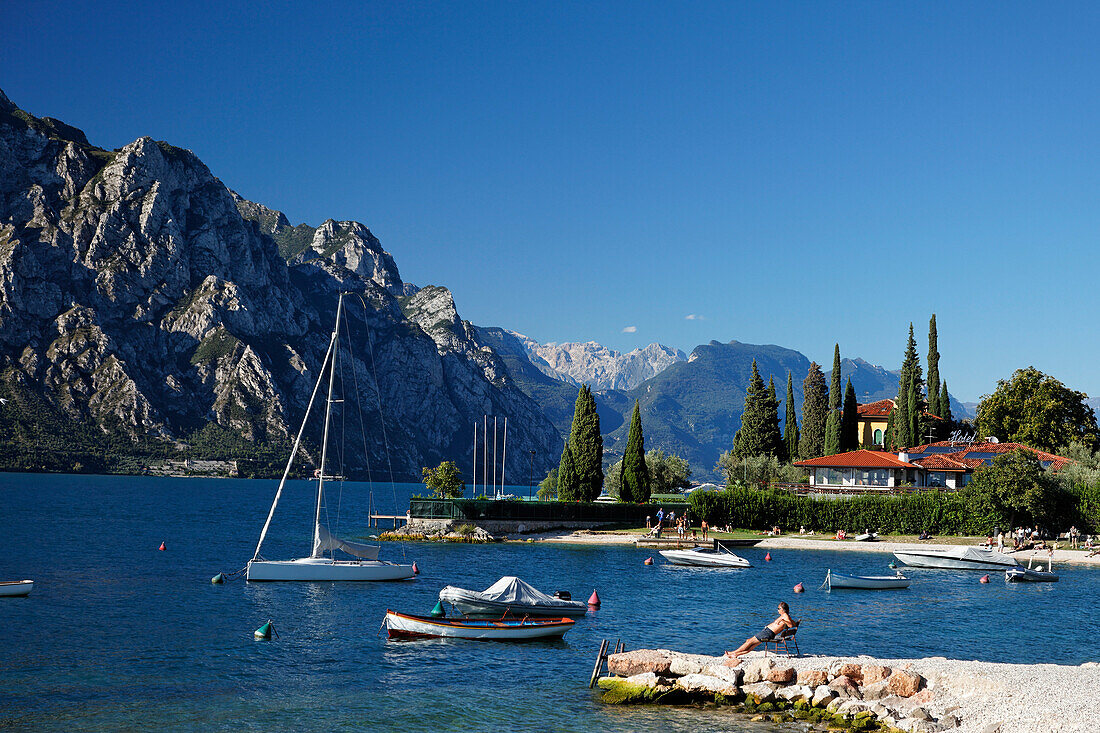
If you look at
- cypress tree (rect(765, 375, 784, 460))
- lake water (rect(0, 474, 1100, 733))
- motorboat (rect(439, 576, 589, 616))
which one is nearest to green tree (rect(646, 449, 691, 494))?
cypress tree (rect(765, 375, 784, 460))

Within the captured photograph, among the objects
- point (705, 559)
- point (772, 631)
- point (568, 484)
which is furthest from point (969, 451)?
point (772, 631)

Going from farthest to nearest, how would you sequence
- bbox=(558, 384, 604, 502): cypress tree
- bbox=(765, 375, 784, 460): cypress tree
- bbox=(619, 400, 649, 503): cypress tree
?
1. bbox=(765, 375, 784, 460): cypress tree
2. bbox=(619, 400, 649, 503): cypress tree
3. bbox=(558, 384, 604, 502): cypress tree

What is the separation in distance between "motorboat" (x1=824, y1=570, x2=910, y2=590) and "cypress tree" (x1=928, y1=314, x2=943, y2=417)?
82.4 metres

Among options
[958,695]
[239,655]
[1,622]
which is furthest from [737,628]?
[1,622]

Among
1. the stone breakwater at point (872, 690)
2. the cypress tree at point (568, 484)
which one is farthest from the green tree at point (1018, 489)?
the stone breakwater at point (872, 690)

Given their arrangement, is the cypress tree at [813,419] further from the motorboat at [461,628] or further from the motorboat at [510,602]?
the motorboat at [461,628]

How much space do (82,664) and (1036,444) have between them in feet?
366

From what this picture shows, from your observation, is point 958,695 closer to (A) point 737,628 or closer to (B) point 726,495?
(A) point 737,628

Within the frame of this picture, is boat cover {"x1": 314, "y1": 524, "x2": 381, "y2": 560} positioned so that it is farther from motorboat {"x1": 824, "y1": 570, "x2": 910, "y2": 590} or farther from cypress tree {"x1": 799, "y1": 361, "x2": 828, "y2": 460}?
cypress tree {"x1": 799, "y1": 361, "x2": 828, "y2": 460}

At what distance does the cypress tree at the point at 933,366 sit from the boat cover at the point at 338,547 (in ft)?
337

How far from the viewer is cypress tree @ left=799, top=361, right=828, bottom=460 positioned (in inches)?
4948

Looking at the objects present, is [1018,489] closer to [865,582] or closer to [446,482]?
[865,582]

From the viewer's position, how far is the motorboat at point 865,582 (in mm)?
58156

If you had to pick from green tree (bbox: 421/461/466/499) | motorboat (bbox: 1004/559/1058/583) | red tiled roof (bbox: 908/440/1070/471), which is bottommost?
motorboat (bbox: 1004/559/1058/583)
